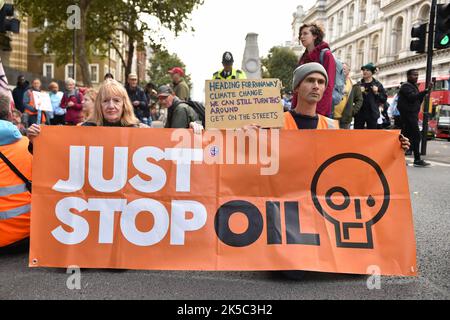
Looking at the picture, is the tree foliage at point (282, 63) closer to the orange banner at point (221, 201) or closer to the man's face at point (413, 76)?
the man's face at point (413, 76)

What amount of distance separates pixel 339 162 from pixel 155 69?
81090mm

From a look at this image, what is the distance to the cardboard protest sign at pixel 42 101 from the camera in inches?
474

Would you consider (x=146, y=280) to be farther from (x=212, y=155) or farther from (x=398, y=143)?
(x=398, y=143)

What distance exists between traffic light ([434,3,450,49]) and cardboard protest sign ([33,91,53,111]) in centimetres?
985

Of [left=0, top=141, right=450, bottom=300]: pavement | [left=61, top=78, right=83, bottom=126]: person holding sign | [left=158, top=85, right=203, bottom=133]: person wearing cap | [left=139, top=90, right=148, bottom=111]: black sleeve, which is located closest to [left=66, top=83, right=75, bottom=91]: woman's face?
[left=61, top=78, right=83, bottom=126]: person holding sign

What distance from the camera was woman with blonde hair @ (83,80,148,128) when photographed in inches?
146

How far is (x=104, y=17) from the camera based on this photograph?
107ft

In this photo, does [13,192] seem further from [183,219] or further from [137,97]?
[137,97]

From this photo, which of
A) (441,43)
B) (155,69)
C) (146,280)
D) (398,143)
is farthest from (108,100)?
(155,69)

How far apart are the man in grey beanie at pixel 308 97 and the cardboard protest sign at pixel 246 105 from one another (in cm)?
31

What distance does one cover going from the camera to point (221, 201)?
10.7 feet

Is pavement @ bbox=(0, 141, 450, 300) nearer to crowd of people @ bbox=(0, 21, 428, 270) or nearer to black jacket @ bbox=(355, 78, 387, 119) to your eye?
crowd of people @ bbox=(0, 21, 428, 270)

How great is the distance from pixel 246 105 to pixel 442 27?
815cm

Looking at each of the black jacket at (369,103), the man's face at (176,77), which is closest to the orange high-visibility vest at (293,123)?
the man's face at (176,77)
